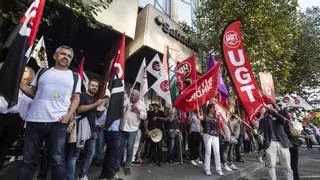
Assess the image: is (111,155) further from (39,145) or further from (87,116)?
(39,145)

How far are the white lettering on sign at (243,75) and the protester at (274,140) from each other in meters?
0.58

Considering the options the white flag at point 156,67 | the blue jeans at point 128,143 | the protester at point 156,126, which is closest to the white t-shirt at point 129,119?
the blue jeans at point 128,143

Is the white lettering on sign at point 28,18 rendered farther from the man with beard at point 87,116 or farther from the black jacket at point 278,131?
the black jacket at point 278,131

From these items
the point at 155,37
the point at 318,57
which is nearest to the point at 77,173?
the point at 155,37

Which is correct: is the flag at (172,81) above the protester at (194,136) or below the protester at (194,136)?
above

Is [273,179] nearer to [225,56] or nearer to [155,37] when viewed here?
[225,56]

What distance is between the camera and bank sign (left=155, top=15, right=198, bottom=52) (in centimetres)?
1527

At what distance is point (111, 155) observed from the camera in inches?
261

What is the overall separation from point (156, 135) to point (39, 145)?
567 cm

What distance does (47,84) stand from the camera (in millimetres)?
4121

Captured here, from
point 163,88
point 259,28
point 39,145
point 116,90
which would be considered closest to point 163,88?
point 163,88

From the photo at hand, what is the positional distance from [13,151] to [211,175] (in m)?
4.80

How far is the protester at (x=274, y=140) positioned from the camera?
7117 mm

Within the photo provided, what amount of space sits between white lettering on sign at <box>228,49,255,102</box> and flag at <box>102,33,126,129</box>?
226 centimetres
